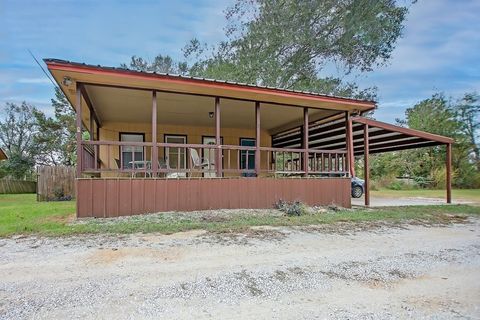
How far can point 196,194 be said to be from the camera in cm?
748

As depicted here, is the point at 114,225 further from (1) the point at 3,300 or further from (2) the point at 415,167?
(2) the point at 415,167

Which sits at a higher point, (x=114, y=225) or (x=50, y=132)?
(x=50, y=132)

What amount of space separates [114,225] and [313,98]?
18.5 feet

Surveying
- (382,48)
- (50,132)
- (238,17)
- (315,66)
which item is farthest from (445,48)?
(50,132)

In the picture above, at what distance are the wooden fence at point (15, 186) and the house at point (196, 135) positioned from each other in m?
11.0

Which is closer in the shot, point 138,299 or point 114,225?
point 138,299

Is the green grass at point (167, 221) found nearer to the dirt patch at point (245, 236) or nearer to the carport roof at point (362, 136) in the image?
the dirt patch at point (245, 236)

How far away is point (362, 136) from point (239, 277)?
364 inches

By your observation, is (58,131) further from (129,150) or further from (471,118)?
(471,118)

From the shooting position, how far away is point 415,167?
75.2 feet

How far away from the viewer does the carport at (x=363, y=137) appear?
372 inches

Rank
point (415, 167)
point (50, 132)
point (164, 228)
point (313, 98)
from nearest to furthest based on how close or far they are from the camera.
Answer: point (164, 228)
point (313, 98)
point (415, 167)
point (50, 132)

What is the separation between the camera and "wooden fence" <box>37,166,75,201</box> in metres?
11.8

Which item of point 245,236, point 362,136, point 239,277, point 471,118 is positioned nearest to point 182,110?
point 245,236
